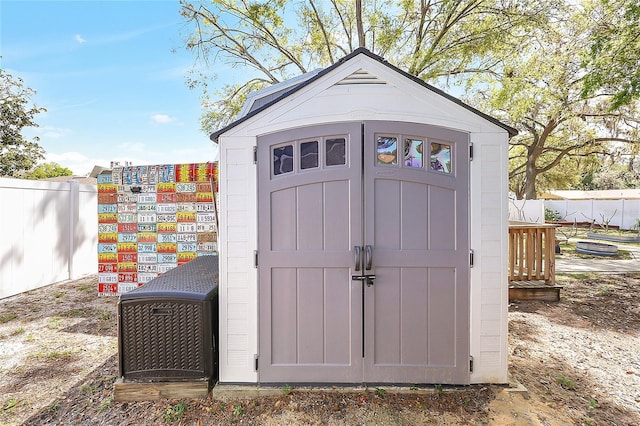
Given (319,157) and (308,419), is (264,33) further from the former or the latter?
(308,419)

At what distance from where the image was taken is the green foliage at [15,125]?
59.1ft

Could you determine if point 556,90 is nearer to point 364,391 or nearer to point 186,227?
point 364,391

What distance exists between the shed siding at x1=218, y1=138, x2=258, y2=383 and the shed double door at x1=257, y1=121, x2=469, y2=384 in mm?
88

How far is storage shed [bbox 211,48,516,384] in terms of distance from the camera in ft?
8.54

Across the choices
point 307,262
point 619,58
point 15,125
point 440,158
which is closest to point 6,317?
point 307,262

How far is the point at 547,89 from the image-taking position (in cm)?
896

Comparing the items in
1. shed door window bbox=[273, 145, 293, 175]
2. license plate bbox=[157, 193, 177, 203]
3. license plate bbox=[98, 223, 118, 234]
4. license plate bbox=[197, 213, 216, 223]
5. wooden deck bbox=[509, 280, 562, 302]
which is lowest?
wooden deck bbox=[509, 280, 562, 302]

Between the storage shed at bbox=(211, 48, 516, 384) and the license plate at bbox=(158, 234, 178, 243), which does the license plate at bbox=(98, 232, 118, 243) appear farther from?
the storage shed at bbox=(211, 48, 516, 384)

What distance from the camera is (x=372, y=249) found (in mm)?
2598

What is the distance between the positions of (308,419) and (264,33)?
33.7 ft

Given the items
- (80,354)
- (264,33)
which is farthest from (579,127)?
(80,354)

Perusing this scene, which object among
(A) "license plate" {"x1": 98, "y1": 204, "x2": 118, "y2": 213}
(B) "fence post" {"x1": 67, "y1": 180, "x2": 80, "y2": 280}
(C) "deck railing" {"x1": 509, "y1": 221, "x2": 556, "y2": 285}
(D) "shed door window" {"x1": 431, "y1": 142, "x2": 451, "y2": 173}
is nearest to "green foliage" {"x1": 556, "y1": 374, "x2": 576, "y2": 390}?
(D) "shed door window" {"x1": 431, "y1": 142, "x2": 451, "y2": 173}

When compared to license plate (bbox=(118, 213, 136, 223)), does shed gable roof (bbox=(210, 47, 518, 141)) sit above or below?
above

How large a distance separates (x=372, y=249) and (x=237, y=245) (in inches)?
46.1
